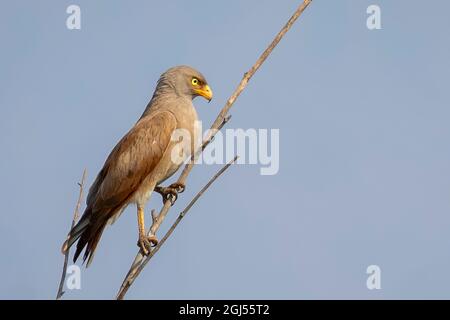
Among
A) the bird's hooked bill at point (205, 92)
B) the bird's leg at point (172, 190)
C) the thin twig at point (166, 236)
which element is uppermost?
the bird's hooked bill at point (205, 92)

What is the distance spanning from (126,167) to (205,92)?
151cm

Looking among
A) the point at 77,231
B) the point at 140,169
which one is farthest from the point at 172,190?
the point at 77,231

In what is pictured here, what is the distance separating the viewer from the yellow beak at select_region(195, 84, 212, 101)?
9.77 m

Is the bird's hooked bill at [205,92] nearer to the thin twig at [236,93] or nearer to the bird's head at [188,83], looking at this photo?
the bird's head at [188,83]

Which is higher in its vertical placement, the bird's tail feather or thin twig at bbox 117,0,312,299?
thin twig at bbox 117,0,312,299

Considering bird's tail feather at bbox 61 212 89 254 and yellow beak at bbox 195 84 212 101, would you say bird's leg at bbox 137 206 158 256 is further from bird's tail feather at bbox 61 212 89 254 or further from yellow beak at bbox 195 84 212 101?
yellow beak at bbox 195 84 212 101

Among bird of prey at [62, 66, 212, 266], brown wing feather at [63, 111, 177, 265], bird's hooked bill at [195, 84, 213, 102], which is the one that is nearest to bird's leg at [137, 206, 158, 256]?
bird of prey at [62, 66, 212, 266]

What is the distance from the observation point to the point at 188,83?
9.82 meters

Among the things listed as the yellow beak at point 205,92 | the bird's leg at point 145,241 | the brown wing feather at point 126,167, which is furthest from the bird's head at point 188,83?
the bird's leg at point 145,241

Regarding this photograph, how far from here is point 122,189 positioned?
346 inches

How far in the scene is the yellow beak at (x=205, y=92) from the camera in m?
9.77

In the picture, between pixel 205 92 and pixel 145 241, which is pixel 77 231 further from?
pixel 205 92
